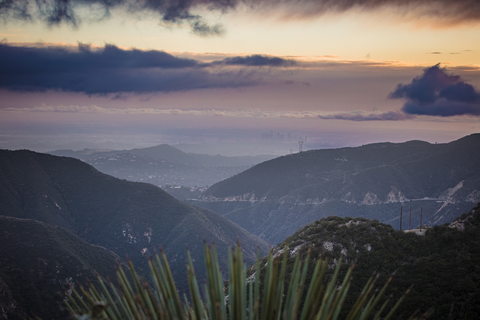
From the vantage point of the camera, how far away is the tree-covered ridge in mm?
26453

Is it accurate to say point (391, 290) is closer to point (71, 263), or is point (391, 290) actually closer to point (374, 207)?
point (71, 263)

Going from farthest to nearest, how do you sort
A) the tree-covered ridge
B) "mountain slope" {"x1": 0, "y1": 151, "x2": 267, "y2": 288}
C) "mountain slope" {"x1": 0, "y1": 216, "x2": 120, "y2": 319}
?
"mountain slope" {"x1": 0, "y1": 151, "x2": 267, "y2": 288}, "mountain slope" {"x1": 0, "y1": 216, "x2": 120, "y2": 319}, the tree-covered ridge

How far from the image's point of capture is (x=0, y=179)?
133 metres

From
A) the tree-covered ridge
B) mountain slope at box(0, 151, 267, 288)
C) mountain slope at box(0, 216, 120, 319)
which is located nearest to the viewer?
the tree-covered ridge

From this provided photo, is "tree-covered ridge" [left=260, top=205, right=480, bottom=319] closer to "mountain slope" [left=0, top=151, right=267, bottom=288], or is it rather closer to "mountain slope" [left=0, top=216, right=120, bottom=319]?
"mountain slope" [left=0, top=216, right=120, bottom=319]

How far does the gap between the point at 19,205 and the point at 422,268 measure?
12779 cm

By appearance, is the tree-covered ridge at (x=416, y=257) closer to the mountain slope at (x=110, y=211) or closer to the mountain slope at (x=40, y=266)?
Result: the mountain slope at (x=40, y=266)

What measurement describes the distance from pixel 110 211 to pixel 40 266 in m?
68.1

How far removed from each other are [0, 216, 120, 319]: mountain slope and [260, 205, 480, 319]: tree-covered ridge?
4426 centimetres

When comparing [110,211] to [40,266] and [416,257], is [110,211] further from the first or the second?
[416,257]

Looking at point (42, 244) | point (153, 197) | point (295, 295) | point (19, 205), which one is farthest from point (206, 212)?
point (295, 295)

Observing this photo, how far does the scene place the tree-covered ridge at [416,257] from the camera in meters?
26.5

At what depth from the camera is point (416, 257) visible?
122ft

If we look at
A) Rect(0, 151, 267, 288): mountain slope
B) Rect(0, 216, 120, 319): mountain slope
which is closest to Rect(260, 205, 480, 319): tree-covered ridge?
Rect(0, 216, 120, 319): mountain slope
